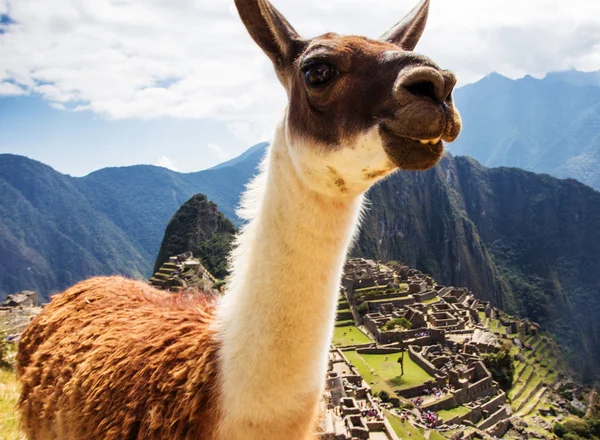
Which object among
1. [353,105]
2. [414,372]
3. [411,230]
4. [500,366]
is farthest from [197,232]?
[411,230]

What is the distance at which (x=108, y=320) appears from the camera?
3.28 m

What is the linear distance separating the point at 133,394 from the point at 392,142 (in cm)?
203

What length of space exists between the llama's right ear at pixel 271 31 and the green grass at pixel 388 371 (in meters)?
23.8

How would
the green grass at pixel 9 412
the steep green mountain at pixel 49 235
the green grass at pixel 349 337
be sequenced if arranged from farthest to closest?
the steep green mountain at pixel 49 235, the green grass at pixel 349 337, the green grass at pixel 9 412

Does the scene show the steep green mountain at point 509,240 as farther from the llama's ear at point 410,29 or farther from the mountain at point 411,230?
the llama's ear at point 410,29

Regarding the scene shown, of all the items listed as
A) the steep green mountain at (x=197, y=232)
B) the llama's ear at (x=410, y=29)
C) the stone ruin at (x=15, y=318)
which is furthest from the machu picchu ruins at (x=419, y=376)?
the steep green mountain at (x=197, y=232)

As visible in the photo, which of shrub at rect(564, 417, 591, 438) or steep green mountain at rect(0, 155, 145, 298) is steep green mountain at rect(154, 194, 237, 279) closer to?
steep green mountain at rect(0, 155, 145, 298)

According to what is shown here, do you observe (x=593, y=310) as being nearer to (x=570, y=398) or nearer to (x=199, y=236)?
(x=570, y=398)

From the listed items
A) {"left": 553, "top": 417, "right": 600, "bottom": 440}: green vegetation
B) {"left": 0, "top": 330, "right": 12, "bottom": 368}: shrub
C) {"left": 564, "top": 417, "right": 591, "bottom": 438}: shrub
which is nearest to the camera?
{"left": 0, "top": 330, "right": 12, "bottom": 368}: shrub

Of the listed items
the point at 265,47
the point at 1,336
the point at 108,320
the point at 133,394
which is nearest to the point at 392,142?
the point at 265,47

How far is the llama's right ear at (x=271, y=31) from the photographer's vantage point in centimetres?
224

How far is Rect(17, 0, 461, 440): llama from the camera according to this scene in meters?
1.95

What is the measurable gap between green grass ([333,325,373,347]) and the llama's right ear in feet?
102

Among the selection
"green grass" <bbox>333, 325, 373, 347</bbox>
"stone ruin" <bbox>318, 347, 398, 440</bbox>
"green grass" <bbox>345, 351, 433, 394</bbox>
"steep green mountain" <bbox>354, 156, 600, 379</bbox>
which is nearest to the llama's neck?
"stone ruin" <bbox>318, 347, 398, 440</bbox>
